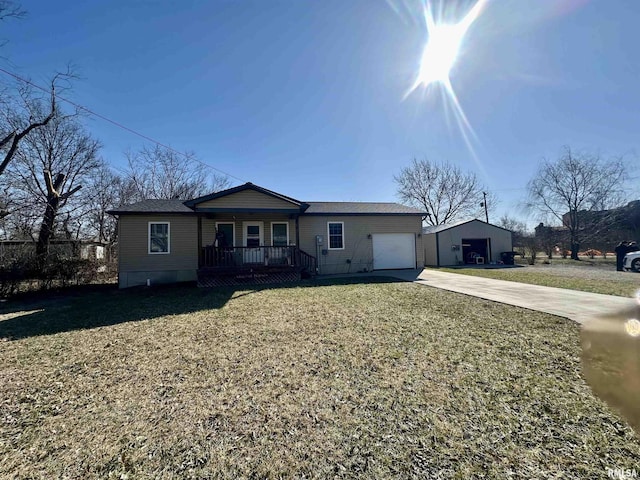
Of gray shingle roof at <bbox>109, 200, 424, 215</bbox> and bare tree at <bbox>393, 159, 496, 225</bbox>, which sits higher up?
bare tree at <bbox>393, 159, 496, 225</bbox>

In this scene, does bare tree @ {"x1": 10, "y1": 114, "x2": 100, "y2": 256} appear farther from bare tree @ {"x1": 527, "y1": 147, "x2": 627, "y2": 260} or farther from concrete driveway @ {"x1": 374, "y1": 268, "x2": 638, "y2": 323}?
bare tree @ {"x1": 527, "y1": 147, "x2": 627, "y2": 260}

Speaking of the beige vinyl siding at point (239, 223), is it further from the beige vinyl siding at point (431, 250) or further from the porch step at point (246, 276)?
the beige vinyl siding at point (431, 250)

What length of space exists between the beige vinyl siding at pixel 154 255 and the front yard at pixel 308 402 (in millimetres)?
6099

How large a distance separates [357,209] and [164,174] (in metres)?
18.9

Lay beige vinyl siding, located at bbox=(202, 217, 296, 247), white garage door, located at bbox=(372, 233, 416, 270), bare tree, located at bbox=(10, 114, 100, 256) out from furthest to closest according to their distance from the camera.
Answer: white garage door, located at bbox=(372, 233, 416, 270) → bare tree, located at bbox=(10, 114, 100, 256) → beige vinyl siding, located at bbox=(202, 217, 296, 247)

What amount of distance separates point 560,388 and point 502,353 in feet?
3.10

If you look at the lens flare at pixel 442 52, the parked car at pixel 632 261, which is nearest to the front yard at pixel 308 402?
the lens flare at pixel 442 52

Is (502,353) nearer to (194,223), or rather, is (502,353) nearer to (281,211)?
(281,211)

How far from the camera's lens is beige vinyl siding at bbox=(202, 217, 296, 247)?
12.3m

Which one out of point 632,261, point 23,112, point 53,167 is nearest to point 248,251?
point 23,112

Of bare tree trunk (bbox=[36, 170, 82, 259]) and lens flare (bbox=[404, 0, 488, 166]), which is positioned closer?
lens flare (bbox=[404, 0, 488, 166])

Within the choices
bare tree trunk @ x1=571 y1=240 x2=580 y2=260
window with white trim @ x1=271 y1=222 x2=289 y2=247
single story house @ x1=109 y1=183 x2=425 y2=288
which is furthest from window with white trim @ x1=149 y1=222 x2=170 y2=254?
bare tree trunk @ x1=571 y1=240 x2=580 y2=260

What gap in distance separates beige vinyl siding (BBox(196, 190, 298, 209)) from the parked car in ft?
58.7

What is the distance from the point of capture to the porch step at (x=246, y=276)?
10.8 meters
